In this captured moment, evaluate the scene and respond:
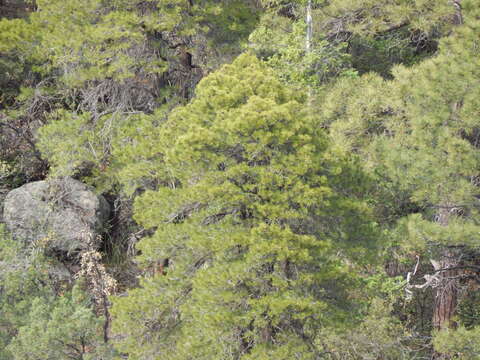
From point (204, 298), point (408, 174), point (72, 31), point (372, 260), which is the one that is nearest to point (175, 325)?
point (204, 298)

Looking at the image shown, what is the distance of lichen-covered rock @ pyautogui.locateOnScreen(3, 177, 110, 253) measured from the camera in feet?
44.9

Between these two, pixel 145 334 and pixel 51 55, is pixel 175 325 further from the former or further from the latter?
pixel 51 55

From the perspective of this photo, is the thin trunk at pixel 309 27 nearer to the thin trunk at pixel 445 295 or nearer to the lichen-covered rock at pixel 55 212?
the thin trunk at pixel 445 295

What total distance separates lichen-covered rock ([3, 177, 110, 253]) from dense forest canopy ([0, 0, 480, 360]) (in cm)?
6

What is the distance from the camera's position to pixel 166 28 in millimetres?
12000

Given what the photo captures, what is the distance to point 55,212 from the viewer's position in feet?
45.6

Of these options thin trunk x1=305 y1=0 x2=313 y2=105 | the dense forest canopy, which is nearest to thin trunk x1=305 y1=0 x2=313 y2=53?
thin trunk x1=305 y1=0 x2=313 y2=105

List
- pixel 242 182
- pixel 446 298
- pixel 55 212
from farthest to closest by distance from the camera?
1. pixel 55 212
2. pixel 446 298
3. pixel 242 182

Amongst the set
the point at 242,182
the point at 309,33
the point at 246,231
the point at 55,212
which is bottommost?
the point at 55,212

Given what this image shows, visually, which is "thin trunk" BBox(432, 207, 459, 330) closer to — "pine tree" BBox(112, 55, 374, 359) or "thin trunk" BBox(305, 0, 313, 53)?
"pine tree" BBox(112, 55, 374, 359)

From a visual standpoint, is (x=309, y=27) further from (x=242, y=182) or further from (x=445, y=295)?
(x=445, y=295)

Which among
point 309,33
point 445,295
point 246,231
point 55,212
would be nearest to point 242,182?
point 246,231

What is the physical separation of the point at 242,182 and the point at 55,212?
7.88m

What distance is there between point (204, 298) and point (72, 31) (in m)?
7.81
